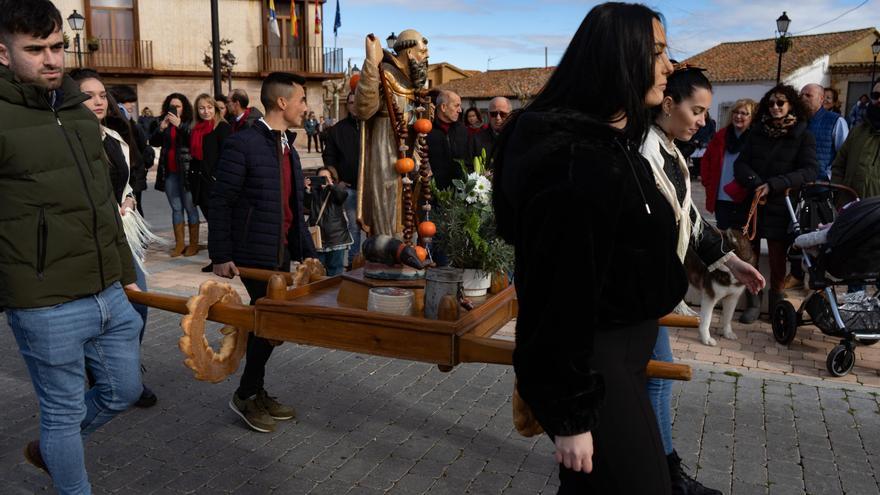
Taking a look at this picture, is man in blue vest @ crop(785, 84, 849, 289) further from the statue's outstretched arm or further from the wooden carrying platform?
the statue's outstretched arm

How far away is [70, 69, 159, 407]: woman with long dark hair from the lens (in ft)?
13.2

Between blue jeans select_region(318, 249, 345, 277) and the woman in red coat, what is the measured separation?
3.65m

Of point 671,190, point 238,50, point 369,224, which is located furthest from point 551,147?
point 238,50

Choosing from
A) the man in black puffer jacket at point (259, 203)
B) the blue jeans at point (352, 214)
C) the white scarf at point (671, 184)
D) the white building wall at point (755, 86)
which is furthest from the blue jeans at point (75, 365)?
the white building wall at point (755, 86)

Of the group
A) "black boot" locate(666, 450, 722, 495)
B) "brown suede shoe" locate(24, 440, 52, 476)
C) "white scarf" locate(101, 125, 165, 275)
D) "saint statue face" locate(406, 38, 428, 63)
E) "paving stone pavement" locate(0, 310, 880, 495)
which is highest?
"saint statue face" locate(406, 38, 428, 63)

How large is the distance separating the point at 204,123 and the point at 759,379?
6845 mm

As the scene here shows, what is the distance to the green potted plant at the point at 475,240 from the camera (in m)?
3.29

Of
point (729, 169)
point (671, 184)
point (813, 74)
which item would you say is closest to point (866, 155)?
point (729, 169)

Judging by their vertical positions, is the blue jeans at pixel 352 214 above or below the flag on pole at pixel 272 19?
below

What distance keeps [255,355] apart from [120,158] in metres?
1.40

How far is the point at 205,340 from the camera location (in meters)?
3.11

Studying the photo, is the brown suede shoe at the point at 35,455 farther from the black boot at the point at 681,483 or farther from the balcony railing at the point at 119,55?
the balcony railing at the point at 119,55

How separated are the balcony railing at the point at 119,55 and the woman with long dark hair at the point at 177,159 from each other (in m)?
22.8

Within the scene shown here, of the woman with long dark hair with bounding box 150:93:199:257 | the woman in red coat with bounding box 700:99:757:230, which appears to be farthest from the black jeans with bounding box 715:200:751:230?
the woman with long dark hair with bounding box 150:93:199:257
